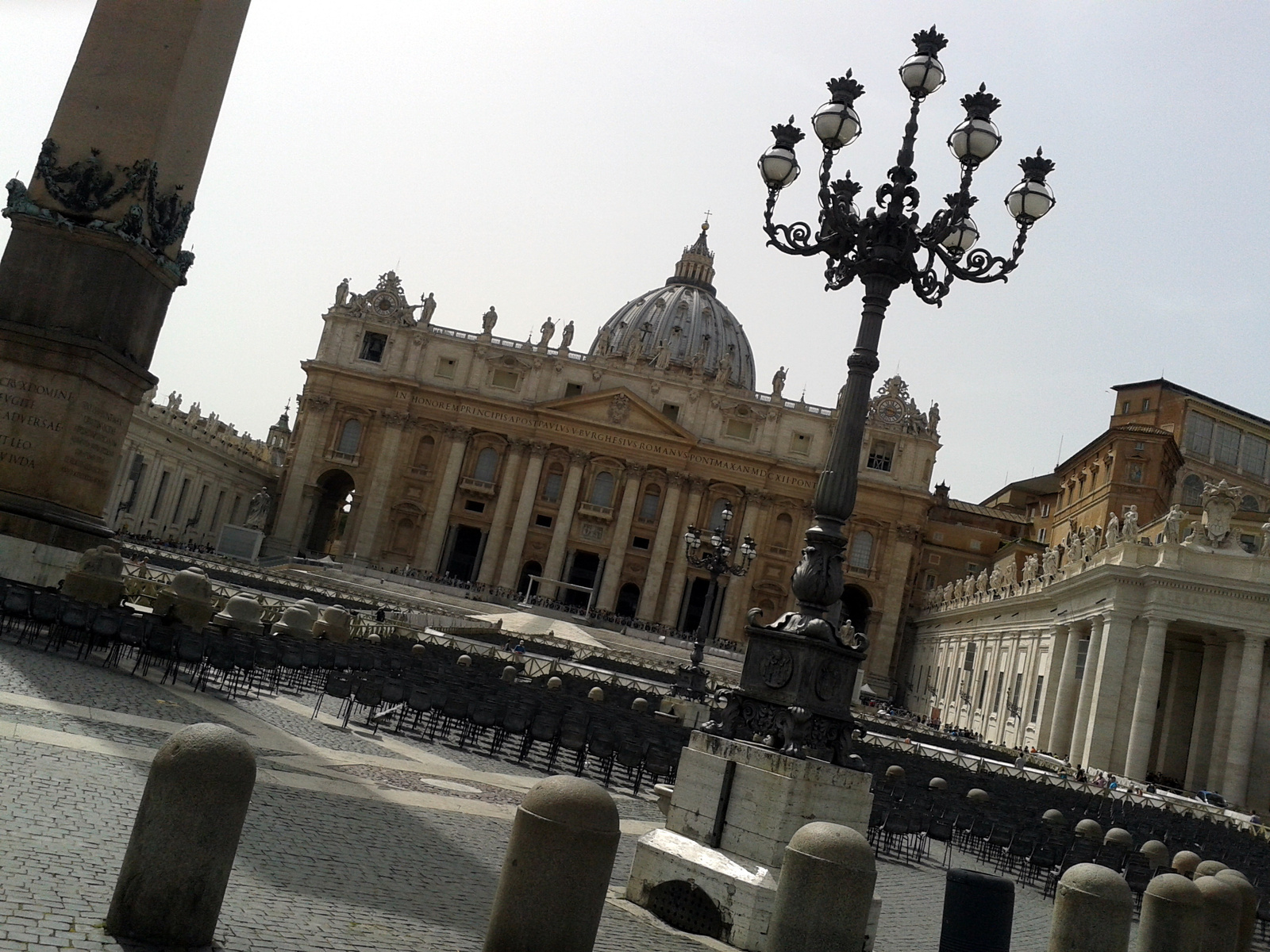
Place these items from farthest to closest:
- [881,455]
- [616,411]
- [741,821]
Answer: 1. [881,455]
2. [616,411]
3. [741,821]

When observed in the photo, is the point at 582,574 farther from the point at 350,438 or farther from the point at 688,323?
the point at 688,323

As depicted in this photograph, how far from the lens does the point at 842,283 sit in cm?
930

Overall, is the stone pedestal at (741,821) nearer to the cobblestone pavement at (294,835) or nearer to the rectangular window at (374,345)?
the cobblestone pavement at (294,835)

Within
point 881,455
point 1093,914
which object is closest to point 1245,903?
point 1093,914

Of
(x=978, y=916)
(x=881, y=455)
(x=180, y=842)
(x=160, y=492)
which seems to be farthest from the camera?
(x=881, y=455)

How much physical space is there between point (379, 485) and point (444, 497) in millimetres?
4280

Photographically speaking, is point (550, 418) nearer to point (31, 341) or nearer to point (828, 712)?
point (31, 341)

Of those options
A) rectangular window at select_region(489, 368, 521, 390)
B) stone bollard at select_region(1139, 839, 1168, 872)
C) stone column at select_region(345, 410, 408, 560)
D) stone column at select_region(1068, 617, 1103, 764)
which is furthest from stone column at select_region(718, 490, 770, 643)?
stone bollard at select_region(1139, 839, 1168, 872)

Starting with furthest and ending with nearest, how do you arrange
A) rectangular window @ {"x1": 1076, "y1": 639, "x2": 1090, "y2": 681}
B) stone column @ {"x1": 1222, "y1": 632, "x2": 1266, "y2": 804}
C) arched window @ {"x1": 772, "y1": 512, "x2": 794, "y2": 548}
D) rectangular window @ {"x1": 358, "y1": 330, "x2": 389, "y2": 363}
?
rectangular window @ {"x1": 358, "y1": 330, "x2": 389, "y2": 363} → arched window @ {"x1": 772, "y1": 512, "x2": 794, "y2": 548} → rectangular window @ {"x1": 1076, "y1": 639, "x2": 1090, "y2": 681} → stone column @ {"x1": 1222, "y1": 632, "x2": 1266, "y2": 804}

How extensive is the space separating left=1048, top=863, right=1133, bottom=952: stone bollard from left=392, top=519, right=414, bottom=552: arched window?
67680 mm

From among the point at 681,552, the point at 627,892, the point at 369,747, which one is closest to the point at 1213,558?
the point at 369,747

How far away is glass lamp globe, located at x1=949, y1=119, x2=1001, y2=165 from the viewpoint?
9617 millimetres

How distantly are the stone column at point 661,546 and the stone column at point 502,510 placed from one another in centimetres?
838

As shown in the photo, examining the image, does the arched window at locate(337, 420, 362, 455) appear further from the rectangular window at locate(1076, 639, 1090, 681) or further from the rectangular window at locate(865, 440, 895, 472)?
the rectangular window at locate(1076, 639, 1090, 681)
